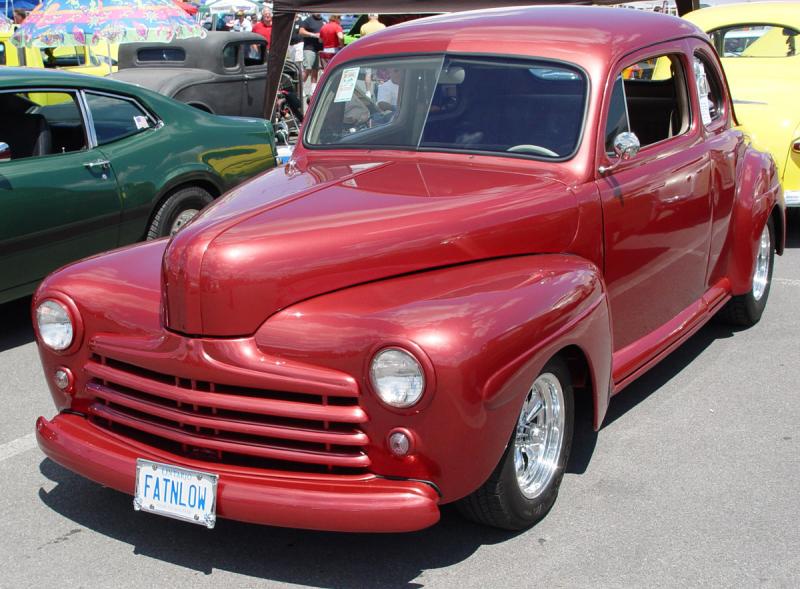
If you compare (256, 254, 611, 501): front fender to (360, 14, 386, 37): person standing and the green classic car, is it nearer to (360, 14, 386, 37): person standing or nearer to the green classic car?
the green classic car

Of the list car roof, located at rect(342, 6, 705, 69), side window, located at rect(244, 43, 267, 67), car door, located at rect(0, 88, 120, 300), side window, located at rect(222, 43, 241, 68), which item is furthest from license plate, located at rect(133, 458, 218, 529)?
side window, located at rect(244, 43, 267, 67)

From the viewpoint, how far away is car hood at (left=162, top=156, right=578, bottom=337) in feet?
10.9

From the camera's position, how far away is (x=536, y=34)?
4.52 meters

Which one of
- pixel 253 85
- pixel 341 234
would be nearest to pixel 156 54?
pixel 253 85

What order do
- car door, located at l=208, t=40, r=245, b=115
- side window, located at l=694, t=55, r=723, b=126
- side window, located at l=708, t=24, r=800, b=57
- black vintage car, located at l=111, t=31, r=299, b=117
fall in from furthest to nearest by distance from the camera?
car door, located at l=208, t=40, r=245, b=115
black vintage car, located at l=111, t=31, r=299, b=117
side window, located at l=708, t=24, r=800, b=57
side window, located at l=694, t=55, r=723, b=126

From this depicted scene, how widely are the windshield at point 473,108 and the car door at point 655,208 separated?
7.4 inches

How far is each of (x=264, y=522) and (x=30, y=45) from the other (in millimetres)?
9764

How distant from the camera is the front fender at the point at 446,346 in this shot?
119 inches

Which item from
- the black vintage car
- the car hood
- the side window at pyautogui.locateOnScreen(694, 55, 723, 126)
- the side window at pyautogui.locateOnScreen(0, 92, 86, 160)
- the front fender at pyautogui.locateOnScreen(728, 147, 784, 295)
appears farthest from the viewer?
the black vintage car

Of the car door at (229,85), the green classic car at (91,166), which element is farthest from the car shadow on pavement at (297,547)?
the car door at (229,85)

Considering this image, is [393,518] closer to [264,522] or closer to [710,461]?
[264,522]

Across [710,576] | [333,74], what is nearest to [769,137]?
[333,74]

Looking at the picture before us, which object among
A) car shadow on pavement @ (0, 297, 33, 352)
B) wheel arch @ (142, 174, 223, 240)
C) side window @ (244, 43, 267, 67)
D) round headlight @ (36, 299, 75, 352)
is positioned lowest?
car shadow on pavement @ (0, 297, 33, 352)

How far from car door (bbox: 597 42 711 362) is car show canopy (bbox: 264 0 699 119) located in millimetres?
5990
